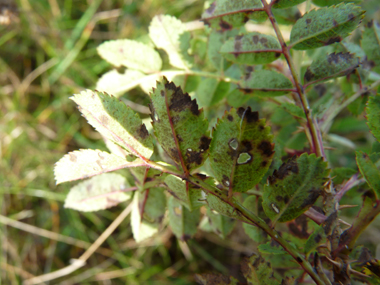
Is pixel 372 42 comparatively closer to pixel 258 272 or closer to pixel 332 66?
pixel 332 66

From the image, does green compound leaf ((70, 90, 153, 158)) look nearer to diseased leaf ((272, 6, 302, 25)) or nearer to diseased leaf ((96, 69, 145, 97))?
diseased leaf ((96, 69, 145, 97))

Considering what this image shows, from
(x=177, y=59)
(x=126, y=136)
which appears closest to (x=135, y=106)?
(x=177, y=59)

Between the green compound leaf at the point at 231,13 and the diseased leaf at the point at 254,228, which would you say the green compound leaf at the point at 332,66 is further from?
the diseased leaf at the point at 254,228

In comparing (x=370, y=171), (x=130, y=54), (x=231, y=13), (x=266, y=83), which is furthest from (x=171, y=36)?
(x=370, y=171)

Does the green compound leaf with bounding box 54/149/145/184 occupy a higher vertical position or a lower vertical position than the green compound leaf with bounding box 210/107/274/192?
higher

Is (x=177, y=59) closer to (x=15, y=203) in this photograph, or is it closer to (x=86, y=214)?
(x=86, y=214)

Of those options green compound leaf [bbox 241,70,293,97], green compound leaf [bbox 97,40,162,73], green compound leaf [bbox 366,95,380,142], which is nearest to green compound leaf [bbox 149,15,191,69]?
green compound leaf [bbox 97,40,162,73]
